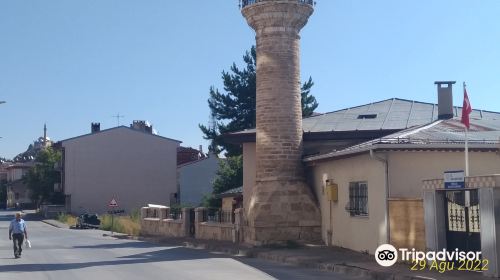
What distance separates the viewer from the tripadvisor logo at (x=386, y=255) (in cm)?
1550

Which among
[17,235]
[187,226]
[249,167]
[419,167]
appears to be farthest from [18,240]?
[419,167]

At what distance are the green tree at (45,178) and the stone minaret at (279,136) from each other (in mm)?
54989

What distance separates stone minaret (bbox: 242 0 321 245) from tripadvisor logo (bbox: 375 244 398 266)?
657cm

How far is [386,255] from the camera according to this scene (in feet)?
52.0

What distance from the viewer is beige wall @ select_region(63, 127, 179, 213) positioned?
65.4m

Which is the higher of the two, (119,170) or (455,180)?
(119,170)

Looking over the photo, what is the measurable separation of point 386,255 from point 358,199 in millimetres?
3729

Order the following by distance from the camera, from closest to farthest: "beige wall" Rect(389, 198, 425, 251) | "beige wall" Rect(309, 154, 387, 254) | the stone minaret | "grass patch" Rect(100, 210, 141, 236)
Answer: "beige wall" Rect(389, 198, 425, 251) < "beige wall" Rect(309, 154, 387, 254) < the stone minaret < "grass patch" Rect(100, 210, 141, 236)

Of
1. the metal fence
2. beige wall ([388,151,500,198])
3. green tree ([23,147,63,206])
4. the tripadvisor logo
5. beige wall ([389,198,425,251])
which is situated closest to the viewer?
Answer: beige wall ([389,198,425,251])

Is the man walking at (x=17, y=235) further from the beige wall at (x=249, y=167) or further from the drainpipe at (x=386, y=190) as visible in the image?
the drainpipe at (x=386, y=190)

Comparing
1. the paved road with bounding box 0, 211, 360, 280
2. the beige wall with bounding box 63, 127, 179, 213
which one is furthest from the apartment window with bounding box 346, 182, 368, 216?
the beige wall with bounding box 63, 127, 179, 213

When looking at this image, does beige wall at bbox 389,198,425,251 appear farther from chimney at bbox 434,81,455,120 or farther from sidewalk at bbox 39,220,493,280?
chimney at bbox 434,81,455,120

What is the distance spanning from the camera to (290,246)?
2194 centimetres

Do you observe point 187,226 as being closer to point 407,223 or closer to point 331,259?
point 331,259
